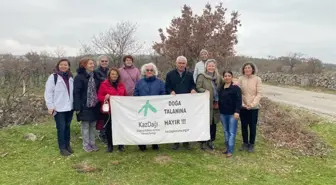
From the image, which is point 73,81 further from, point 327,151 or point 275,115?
point 275,115

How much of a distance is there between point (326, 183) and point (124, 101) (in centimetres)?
402

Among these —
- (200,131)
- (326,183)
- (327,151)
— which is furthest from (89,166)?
(327,151)

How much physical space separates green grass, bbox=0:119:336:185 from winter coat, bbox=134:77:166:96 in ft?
4.17

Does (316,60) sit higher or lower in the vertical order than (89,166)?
higher

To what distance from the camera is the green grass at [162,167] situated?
5.47 meters

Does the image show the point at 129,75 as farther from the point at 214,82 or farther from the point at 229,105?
the point at 229,105

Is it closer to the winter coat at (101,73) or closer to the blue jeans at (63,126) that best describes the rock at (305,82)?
the winter coat at (101,73)

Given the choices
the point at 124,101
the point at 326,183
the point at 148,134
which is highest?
the point at 124,101

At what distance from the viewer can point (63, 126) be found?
6445mm

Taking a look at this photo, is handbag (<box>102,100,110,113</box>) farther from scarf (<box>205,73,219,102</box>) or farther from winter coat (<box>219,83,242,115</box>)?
winter coat (<box>219,83,242,115</box>)

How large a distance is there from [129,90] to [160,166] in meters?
1.84

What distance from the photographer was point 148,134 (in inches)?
258

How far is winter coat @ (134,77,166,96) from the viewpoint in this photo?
6.44 m

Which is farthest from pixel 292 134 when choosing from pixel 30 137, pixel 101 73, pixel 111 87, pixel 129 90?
pixel 30 137
